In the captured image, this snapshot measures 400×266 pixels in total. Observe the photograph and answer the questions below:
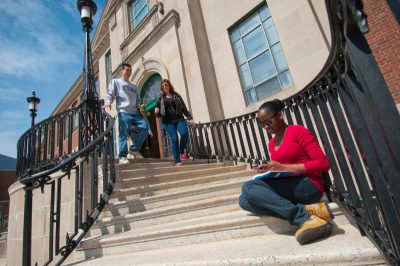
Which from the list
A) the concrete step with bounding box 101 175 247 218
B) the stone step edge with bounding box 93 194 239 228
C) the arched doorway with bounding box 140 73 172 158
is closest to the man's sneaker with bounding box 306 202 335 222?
the stone step edge with bounding box 93 194 239 228

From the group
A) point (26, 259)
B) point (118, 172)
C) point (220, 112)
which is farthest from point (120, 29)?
point (26, 259)

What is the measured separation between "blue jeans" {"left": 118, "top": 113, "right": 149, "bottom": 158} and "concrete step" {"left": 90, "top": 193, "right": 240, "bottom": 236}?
1.91 m

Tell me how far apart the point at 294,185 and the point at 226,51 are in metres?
6.39

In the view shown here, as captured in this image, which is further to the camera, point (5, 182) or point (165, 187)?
point (5, 182)

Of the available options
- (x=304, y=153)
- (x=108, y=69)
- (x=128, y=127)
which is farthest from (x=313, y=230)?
(x=108, y=69)

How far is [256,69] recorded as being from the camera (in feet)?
23.1

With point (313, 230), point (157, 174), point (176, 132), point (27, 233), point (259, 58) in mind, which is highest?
point (259, 58)

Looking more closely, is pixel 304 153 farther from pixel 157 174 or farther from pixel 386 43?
pixel 386 43

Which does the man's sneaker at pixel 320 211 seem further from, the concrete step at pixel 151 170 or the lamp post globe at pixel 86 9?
the lamp post globe at pixel 86 9

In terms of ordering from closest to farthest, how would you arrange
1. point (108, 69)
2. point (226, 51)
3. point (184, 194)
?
point (184, 194)
point (226, 51)
point (108, 69)

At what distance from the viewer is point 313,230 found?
1.81 meters

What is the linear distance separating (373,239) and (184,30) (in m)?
8.43

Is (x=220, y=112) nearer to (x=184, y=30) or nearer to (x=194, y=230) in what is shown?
(x=184, y=30)

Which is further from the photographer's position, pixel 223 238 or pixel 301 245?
pixel 223 238
